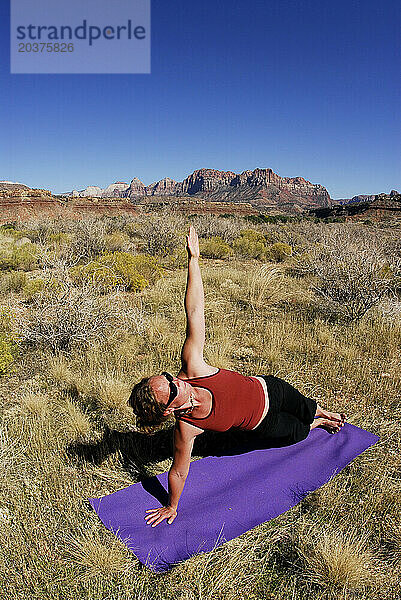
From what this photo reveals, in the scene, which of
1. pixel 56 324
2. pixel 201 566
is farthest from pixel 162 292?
pixel 201 566

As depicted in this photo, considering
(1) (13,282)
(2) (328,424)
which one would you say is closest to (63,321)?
(2) (328,424)

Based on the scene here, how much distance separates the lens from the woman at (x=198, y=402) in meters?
2.09

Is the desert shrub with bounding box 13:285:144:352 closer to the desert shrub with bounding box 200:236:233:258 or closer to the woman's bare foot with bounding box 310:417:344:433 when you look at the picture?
the woman's bare foot with bounding box 310:417:344:433

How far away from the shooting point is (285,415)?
3.01m

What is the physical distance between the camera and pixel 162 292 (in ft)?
24.7

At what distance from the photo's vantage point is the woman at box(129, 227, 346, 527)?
6.84 ft

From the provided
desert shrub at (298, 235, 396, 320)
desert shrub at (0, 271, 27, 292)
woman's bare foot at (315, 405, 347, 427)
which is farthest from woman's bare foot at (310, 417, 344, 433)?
desert shrub at (0, 271, 27, 292)

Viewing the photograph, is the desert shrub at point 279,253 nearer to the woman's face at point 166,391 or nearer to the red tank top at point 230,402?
the red tank top at point 230,402

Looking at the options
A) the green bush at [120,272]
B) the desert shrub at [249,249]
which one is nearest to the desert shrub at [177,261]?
the green bush at [120,272]

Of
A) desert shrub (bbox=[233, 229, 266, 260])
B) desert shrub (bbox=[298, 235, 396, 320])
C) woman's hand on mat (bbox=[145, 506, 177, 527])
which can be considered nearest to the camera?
woman's hand on mat (bbox=[145, 506, 177, 527])

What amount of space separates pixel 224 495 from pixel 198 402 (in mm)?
951

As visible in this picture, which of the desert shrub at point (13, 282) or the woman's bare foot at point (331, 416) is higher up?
the desert shrub at point (13, 282)

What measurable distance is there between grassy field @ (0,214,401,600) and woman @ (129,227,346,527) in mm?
494

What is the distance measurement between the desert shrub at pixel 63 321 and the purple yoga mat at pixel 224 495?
2.64 m
